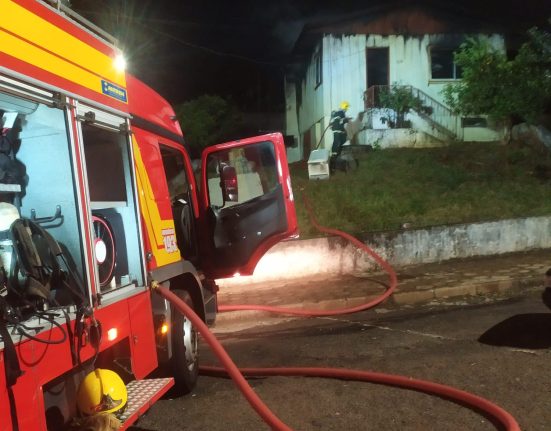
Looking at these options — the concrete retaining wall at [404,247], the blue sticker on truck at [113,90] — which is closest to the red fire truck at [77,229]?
the blue sticker on truck at [113,90]

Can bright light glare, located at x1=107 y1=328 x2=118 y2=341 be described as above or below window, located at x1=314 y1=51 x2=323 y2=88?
below

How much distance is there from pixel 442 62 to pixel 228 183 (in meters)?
15.7

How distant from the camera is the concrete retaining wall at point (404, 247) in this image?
947 cm

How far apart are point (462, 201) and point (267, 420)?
942 cm

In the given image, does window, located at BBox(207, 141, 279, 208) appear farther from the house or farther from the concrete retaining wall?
the house

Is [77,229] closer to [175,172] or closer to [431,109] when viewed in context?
[175,172]

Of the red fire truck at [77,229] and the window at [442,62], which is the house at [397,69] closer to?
the window at [442,62]

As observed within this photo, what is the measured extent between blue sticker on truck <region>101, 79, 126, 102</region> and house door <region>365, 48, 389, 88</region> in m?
15.7

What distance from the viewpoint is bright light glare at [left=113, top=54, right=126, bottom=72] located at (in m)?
3.88

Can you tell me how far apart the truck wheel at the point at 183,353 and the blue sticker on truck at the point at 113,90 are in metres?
1.75

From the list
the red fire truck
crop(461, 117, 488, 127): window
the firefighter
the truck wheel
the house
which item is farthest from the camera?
crop(461, 117, 488, 127): window

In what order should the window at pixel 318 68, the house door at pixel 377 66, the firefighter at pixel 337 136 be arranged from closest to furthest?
the firefighter at pixel 337 136 < the house door at pixel 377 66 < the window at pixel 318 68

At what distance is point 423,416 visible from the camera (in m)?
3.79

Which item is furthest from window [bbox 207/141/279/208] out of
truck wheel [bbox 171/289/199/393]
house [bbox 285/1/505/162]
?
house [bbox 285/1/505/162]
